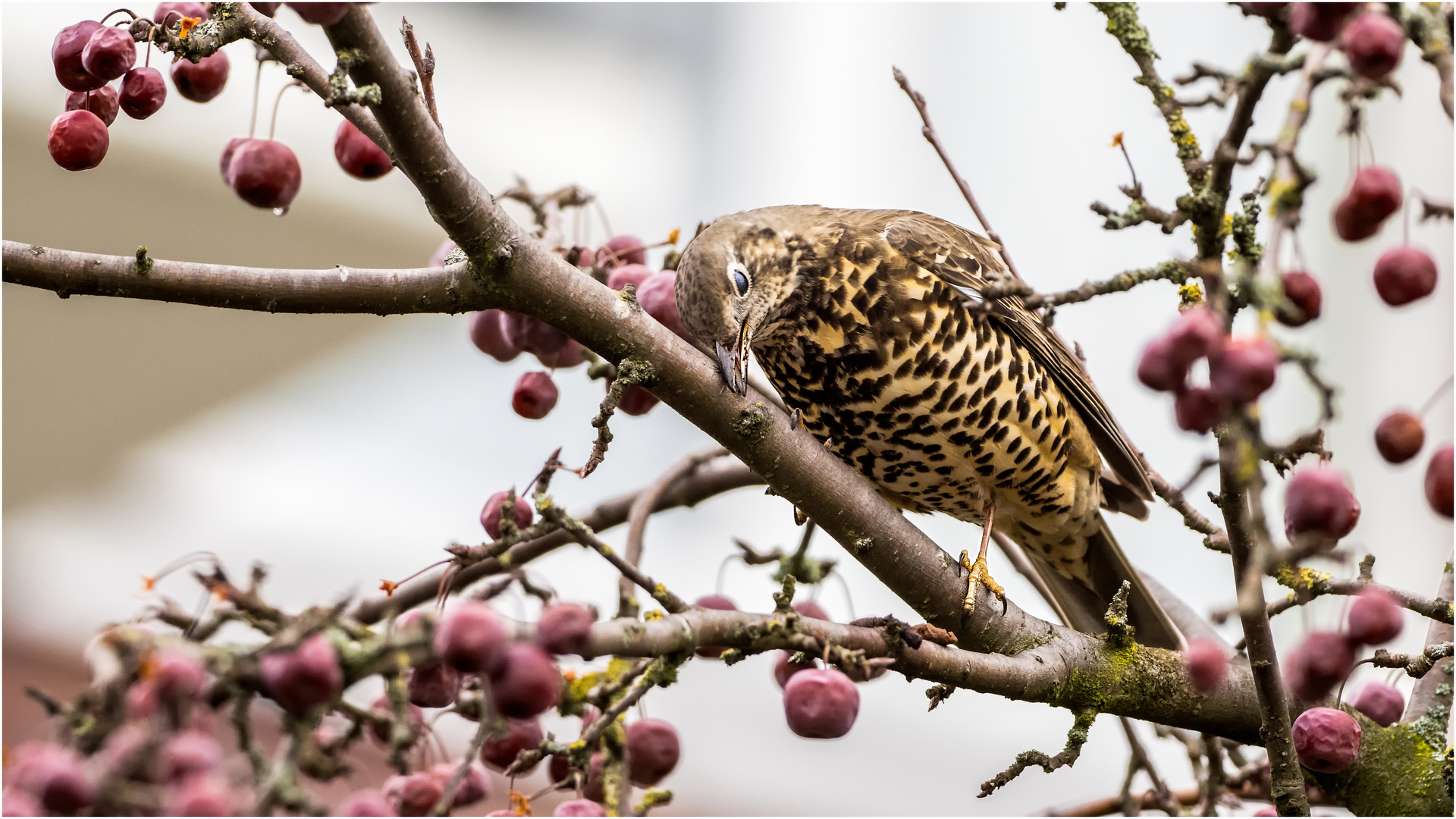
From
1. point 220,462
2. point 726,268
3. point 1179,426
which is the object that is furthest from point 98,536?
point 1179,426

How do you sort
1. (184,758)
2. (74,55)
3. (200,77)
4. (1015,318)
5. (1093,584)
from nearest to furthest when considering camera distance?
1. (184,758)
2. (74,55)
3. (200,77)
4. (1015,318)
5. (1093,584)

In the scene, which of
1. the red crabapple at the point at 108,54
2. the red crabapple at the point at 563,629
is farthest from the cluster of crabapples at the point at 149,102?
the red crabapple at the point at 563,629

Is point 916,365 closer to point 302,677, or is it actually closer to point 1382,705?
point 1382,705

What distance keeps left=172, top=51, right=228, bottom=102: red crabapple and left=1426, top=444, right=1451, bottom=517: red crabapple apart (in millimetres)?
1054

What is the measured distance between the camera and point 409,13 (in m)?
4.93

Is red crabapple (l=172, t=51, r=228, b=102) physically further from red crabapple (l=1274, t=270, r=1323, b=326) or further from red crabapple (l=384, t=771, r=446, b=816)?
red crabapple (l=1274, t=270, r=1323, b=326)

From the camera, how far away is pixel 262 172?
1175mm

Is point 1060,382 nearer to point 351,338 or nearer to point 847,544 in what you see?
point 847,544

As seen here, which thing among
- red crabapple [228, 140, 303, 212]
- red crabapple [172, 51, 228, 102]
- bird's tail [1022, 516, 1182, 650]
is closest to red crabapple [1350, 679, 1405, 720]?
bird's tail [1022, 516, 1182, 650]

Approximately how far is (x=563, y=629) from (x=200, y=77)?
797mm

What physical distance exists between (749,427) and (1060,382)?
0.76 metres

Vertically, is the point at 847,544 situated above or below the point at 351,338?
below

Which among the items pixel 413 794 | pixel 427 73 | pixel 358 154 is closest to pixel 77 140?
pixel 358 154

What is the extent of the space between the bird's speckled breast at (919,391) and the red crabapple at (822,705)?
563 mm
